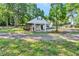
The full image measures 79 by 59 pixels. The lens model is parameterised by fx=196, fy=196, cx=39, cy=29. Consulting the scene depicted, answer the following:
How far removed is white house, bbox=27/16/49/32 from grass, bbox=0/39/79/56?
6.0 inches

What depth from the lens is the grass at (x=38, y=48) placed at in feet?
7.29

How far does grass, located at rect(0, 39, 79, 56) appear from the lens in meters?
2.22

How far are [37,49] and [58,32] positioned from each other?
1.02 ft

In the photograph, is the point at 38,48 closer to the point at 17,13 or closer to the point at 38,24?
the point at 38,24

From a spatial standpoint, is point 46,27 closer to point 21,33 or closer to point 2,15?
point 21,33

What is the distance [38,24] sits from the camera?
7.48 feet

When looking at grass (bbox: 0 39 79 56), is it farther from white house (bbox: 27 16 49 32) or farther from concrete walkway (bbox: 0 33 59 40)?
white house (bbox: 27 16 49 32)

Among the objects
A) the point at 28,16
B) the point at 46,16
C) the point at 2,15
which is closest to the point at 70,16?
the point at 46,16

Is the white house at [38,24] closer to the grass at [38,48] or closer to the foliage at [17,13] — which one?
the foliage at [17,13]

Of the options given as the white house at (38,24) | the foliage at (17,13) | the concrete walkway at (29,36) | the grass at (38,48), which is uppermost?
the foliage at (17,13)

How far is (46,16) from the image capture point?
7.39ft

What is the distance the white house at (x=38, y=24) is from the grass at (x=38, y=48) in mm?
153

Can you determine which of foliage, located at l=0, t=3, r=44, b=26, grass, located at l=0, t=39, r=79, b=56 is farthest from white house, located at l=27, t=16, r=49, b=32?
grass, located at l=0, t=39, r=79, b=56

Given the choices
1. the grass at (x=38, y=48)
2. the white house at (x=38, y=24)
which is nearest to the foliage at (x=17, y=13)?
the white house at (x=38, y=24)
